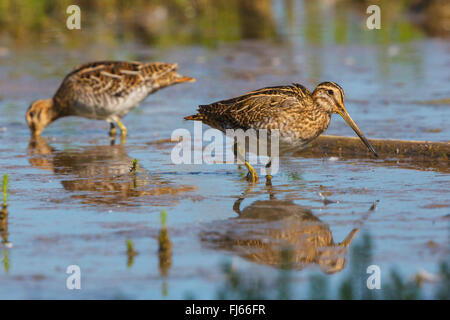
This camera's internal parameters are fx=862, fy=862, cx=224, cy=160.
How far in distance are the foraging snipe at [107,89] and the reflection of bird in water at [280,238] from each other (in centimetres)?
528

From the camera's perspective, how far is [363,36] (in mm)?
24672

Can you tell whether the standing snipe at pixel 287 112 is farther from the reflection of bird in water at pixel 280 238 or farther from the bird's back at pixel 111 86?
the bird's back at pixel 111 86

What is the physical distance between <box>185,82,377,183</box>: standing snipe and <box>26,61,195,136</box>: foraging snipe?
3.46 m

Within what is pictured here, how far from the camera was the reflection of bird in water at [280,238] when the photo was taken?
625cm

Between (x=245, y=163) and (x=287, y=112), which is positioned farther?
(x=245, y=163)

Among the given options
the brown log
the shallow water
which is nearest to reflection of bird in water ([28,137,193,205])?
the shallow water

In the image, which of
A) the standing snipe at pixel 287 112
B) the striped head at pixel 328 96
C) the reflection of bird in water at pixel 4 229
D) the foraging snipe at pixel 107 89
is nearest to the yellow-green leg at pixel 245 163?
the standing snipe at pixel 287 112

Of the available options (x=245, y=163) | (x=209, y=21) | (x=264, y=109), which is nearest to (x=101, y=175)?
(x=245, y=163)

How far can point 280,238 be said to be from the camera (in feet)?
22.4

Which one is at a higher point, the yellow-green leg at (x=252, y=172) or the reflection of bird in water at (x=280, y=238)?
the yellow-green leg at (x=252, y=172)

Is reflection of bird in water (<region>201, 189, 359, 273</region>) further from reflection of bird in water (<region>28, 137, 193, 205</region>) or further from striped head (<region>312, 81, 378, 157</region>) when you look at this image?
striped head (<region>312, 81, 378, 157</region>)

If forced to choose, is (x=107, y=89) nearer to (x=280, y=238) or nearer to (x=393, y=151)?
(x=393, y=151)

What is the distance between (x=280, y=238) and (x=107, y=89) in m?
6.54
